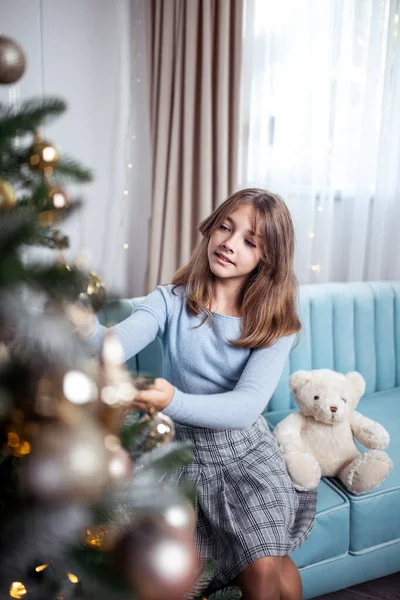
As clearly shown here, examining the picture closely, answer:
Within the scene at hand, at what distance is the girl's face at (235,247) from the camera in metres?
1.18

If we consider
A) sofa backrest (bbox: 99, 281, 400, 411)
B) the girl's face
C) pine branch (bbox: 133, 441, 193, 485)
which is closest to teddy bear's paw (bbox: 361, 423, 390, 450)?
sofa backrest (bbox: 99, 281, 400, 411)

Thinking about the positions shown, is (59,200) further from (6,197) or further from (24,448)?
(24,448)

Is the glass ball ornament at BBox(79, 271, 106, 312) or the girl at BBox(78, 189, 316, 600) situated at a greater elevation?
the glass ball ornament at BBox(79, 271, 106, 312)

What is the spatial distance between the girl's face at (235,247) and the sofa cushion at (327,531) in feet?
2.04

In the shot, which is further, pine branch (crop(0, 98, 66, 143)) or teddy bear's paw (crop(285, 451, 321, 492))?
teddy bear's paw (crop(285, 451, 321, 492))

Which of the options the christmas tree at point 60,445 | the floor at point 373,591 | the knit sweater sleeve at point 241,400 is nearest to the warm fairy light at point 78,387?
the christmas tree at point 60,445

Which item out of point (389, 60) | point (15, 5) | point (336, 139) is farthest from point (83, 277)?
point (389, 60)

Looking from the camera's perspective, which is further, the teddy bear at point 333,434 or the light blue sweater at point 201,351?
the teddy bear at point 333,434

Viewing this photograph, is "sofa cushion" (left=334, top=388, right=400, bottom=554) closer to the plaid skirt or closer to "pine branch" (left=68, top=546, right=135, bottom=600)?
the plaid skirt

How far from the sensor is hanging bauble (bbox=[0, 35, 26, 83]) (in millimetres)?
643

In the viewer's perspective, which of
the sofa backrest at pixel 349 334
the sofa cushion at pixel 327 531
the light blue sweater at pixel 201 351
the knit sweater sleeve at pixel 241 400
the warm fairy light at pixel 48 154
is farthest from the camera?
the sofa backrest at pixel 349 334

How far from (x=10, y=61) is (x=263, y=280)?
2.52 feet

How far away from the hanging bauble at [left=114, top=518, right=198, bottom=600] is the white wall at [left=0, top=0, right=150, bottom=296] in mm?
1771

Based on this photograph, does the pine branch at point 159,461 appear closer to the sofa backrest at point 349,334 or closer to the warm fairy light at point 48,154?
the warm fairy light at point 48,154
